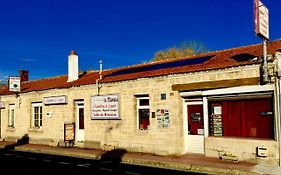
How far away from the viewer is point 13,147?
2164 centimetres

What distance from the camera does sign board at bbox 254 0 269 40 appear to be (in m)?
12.2

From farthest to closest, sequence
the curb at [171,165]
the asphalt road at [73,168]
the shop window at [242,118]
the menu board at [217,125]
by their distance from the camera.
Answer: the menu board at [217,125], the shop window at [242,118], the asphalt road at [73,168], the curb at [171,165]

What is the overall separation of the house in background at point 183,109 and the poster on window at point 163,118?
1.7 inches

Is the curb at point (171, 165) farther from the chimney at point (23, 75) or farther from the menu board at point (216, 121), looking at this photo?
the chimney at point (23, 75)

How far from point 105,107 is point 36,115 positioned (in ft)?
24.9

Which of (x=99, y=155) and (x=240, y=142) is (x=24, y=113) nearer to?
(x=99, y=155)

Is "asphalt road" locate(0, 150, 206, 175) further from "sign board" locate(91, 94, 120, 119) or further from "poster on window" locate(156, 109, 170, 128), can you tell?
"sign board" locate(91, 94, 120, 119)

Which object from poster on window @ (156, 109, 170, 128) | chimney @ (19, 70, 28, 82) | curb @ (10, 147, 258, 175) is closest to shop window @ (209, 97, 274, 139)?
poster on window @ (156, 109, 170, 128)

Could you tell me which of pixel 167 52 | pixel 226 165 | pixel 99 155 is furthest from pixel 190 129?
pixel 167 52

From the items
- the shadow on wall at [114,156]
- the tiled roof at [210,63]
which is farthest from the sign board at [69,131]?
the shadow on wall at [114,156]

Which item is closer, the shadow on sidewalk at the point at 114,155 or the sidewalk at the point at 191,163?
the sidewalk at the point at 191,163

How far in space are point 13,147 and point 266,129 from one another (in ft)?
51.1

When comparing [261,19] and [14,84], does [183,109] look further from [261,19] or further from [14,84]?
[14,84]

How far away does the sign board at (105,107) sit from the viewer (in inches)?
693
